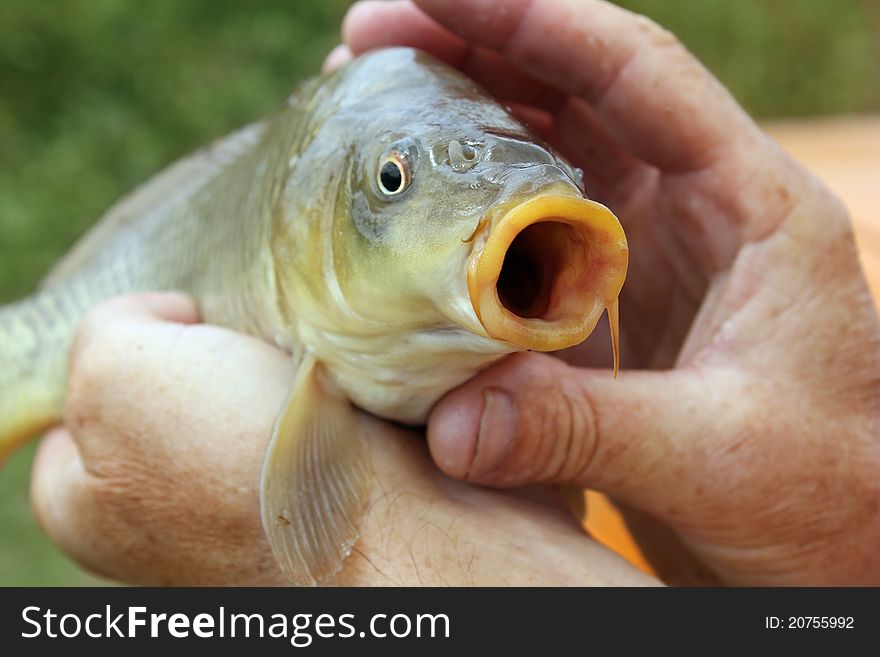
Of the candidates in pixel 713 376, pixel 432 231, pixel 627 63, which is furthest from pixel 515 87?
pixel 432 231

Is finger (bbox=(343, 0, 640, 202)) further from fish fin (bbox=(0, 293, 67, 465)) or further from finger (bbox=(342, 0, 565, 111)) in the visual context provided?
fish fin (bbox=(0, 293, 67, 465))

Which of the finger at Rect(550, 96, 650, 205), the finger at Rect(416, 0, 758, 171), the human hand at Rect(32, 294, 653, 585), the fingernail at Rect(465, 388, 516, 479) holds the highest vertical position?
the finger at Rect(416, 0, 758, 171)

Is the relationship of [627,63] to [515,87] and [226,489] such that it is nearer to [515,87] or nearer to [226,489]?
[515,87]

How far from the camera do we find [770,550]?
1513mm

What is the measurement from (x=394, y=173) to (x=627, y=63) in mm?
617

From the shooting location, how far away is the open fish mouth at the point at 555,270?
93 cm

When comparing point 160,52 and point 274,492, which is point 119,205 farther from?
point 160,52

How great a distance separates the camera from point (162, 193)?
223cm

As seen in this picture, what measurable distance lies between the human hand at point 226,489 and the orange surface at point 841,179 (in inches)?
17.9

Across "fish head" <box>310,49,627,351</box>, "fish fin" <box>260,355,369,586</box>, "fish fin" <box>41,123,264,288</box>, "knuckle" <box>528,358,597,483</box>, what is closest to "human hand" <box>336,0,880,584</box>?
"knuckle" <box>528,358,597,483</box>

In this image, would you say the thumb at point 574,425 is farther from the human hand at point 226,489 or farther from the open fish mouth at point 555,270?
the open fish mouth at point 555,270

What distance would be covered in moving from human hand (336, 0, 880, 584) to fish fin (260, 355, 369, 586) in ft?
0.42

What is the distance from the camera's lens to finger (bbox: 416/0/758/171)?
157 cm

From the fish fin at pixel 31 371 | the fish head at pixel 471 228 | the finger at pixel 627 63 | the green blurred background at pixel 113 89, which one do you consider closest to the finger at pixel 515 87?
the finger at pixel 627 63
